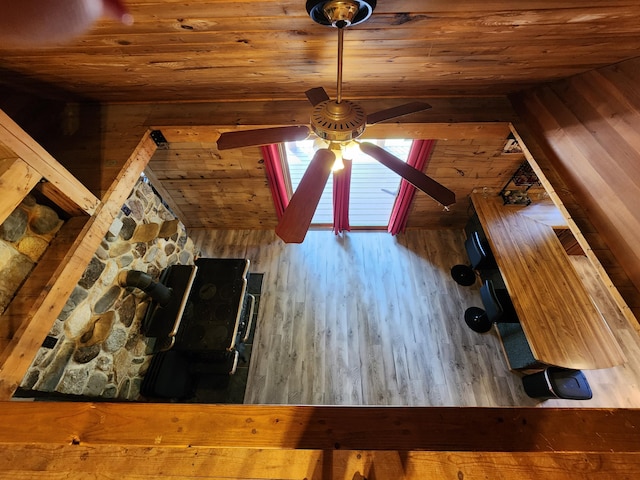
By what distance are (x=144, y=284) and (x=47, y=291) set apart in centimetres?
80

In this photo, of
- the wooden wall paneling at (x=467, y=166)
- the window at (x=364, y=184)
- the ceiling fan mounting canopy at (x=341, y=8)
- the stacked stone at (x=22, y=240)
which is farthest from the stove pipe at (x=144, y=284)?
the wooden wall paneling at (x=467, y=166)

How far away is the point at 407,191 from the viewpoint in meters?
3.24

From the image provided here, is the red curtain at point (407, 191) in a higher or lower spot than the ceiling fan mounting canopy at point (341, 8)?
higher

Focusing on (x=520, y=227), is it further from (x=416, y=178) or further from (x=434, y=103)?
(x=416, y=178)

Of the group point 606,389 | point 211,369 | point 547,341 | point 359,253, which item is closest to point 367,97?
point 359,253

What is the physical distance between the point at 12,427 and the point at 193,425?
661mm

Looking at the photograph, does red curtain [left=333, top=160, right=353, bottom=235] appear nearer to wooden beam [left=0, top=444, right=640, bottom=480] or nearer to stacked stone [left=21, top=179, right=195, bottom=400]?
stacked stone [left=21, top=179, right=195, bottom=400]

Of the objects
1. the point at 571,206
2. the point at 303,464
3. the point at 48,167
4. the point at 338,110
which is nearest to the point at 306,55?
the point at 338,110

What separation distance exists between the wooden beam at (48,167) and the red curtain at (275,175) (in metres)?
1.44

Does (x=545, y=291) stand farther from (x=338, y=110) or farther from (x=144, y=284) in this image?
(x=144, y=284)

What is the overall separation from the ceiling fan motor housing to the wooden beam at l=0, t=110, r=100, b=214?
1254 mm

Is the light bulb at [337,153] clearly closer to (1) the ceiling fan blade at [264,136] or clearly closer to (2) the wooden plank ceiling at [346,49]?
(1) the ceiling fan blade at [264,136]

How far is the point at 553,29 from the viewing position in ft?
4.27

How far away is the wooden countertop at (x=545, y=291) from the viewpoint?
215 cm
